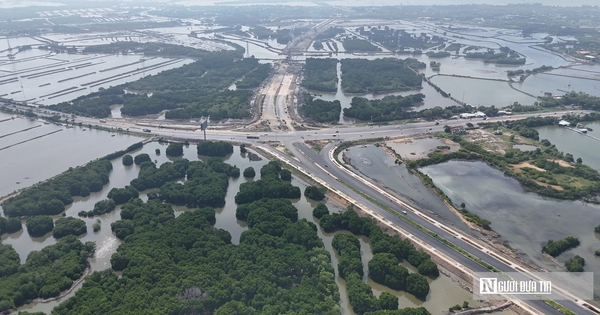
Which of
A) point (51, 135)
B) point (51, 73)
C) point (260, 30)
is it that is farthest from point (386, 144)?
point (260, 30)

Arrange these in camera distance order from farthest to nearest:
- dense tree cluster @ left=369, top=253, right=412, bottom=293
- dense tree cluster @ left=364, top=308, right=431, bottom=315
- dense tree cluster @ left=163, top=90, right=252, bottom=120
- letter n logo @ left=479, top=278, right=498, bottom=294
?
dense tree cluster @ left=163, top=90, right=252, bottom=120 < dense tree cluster @ left=369, top=253, right=412, bottom=293 < letter n logo @ left=479, top=278, right=498, bottom=294 < dense tree cluster @ left=364, top=308, right=431, bottom=315

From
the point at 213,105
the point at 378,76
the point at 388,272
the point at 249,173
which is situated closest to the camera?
the point at 388,272

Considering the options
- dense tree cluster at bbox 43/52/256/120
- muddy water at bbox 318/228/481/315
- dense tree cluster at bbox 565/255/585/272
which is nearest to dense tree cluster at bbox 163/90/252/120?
dense tree cluster at bbox 43/52/256/120

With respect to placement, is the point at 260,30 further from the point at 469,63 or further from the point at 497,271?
the point at 497,271

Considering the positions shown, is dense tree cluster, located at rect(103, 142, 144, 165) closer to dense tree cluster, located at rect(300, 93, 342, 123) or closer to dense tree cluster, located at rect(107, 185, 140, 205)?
dense tree cluster, located at rect(107, 185, 140, 205)

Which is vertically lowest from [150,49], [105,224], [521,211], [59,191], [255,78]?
[105,224]

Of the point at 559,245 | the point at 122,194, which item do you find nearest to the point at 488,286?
the point at 559,245

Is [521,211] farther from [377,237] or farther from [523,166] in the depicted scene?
[377,237]

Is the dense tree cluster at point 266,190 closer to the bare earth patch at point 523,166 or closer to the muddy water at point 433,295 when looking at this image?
the muddy water at point 433,295
